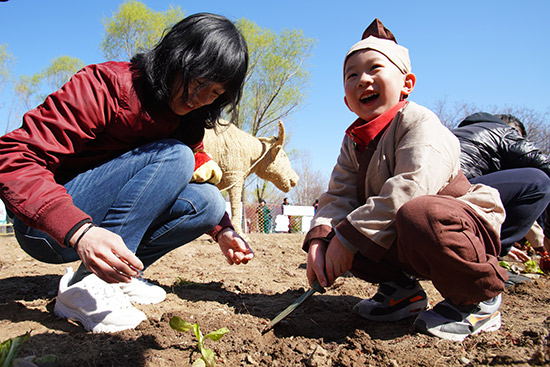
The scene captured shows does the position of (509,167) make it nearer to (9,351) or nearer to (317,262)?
(317,262)

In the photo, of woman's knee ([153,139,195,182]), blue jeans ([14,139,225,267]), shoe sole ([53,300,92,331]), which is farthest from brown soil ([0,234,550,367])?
woman's knee ([153,139,195,182])

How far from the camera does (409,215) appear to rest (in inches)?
56.2

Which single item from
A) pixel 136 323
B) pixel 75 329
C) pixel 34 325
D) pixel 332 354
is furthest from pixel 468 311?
pixel 34 325

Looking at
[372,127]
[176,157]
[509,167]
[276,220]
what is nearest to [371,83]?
[372,127]

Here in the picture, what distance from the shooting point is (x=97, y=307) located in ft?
5.47

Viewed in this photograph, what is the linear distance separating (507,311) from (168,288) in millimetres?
1979

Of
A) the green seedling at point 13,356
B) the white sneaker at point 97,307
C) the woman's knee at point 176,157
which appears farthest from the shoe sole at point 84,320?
the woman's knee at point 176,157

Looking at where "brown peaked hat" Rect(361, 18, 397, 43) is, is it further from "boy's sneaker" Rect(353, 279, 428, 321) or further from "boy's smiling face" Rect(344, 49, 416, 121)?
"boy's sneaker" Rect(353, 279, 428, 321)

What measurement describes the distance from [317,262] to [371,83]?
854mm

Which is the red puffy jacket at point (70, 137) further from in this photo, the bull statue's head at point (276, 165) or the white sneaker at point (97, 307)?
the bull statue's head at point (276, 165)

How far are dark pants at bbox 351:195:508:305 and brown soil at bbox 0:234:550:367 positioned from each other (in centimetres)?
20

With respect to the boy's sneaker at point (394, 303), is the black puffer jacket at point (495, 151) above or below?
above

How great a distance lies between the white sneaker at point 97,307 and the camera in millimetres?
1641

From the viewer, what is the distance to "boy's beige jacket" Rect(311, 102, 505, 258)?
4.92 feet
